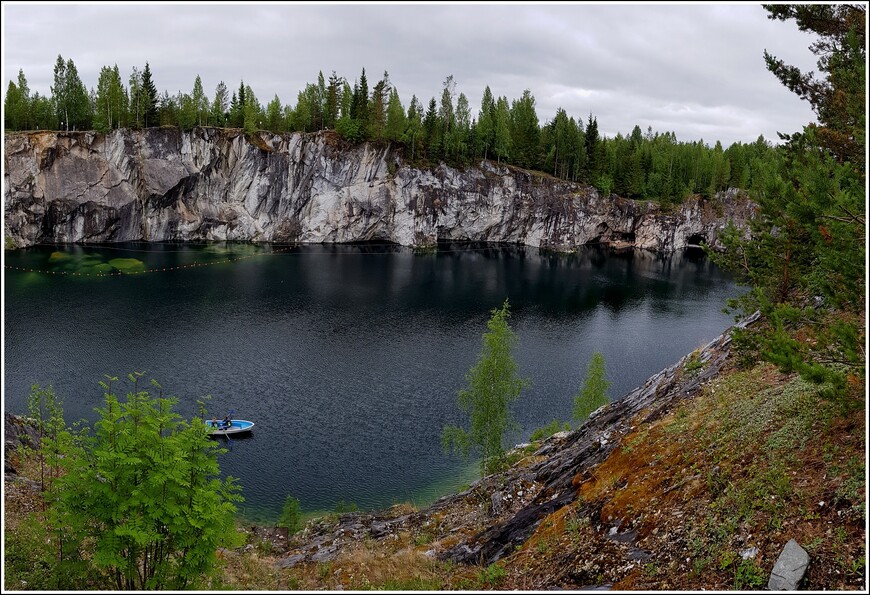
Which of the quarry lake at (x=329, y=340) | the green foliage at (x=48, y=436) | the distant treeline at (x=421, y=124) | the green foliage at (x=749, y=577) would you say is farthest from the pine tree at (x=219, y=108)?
the green foliage at (x=749, y=577)

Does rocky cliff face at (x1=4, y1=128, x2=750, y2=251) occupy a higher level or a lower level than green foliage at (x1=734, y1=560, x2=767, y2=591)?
higher

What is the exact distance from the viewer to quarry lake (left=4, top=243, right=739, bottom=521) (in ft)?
107

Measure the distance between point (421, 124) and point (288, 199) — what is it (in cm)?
2931

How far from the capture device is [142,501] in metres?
11.7

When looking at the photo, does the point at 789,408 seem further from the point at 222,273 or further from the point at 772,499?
the point at 222,273

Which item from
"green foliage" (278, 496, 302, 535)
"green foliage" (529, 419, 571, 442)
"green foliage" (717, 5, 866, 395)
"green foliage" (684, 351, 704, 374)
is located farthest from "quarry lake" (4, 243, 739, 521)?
"green foliage" (717, 5, 866, 395)

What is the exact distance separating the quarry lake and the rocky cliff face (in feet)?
30.2

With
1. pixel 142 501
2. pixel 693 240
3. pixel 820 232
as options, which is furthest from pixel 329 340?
pixel 693 240

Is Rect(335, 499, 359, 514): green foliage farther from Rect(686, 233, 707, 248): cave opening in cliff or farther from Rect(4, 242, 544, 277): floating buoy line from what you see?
Rect(686, 233, 707, 248): cave opening in cliff

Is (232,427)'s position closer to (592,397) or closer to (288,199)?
(592,397)

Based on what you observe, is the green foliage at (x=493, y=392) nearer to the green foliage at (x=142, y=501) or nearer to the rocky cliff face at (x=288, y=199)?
the green foliage at (x=142, y=501)

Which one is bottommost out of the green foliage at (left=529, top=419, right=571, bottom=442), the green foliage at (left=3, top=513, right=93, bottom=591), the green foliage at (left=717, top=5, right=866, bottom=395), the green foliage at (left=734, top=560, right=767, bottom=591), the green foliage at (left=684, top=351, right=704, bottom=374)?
the green foliage at (left=529, top=419, right=571, bottom=442)

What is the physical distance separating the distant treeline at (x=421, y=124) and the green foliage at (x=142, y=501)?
9842 cm

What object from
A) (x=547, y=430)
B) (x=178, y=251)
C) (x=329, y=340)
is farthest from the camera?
(x=178, y=251)
